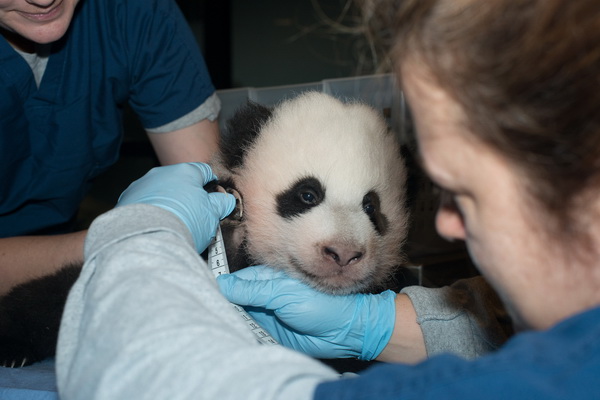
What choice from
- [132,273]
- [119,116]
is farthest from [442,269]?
[132,273]

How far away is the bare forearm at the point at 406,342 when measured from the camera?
1318 mm

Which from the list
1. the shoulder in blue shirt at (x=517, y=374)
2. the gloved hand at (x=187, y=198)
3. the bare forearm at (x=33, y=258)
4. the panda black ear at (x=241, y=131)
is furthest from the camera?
the bare forearm at (x=33, y=258)

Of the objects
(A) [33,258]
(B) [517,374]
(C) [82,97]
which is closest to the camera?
(B) [517,374]

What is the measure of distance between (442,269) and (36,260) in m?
1.12

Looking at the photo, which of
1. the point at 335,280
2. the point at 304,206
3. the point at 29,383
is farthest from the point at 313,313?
the point at 29,383

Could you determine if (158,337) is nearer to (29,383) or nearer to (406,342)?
(29,383)

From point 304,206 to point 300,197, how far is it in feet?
0.07

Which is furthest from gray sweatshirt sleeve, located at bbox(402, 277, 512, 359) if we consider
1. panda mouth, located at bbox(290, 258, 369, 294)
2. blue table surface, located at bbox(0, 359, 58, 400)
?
blue table surface, located at bbox(0, 359, 58, 400)

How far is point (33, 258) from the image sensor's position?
1509 mm

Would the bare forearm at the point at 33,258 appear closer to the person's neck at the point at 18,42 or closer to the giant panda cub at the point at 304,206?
the giant panda cub at the point at 304,206

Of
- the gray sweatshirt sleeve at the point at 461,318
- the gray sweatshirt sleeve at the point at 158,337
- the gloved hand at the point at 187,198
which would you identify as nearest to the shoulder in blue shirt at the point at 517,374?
the gray sweatshirt sleeve at the point at 158,337

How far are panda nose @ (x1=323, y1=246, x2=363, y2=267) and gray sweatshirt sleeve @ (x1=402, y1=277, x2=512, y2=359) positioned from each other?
0.24m

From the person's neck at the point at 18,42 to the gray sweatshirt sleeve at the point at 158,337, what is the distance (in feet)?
3.21

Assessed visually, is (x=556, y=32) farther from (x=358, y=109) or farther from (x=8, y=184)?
(x=8, y=184)
